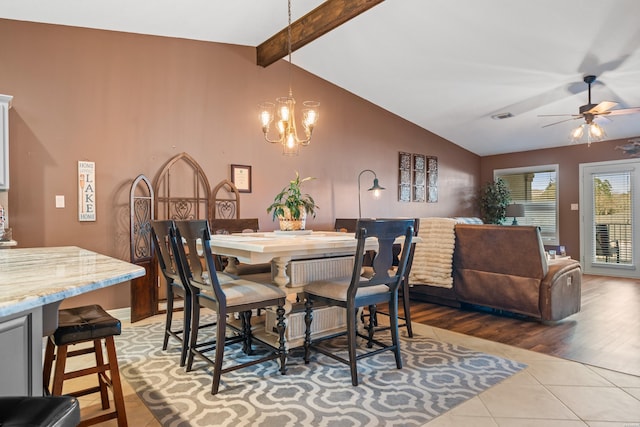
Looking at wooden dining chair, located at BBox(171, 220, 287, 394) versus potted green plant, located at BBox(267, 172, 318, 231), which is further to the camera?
potted green plant, located at BBox(267, 172, 318, 231)

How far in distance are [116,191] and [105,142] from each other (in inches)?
19.5

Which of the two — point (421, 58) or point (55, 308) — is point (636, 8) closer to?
point (421, 58)

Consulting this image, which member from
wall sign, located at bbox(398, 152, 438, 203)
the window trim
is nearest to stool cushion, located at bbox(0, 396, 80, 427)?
wall sign, located at bbox(398, 152, 438, 203)

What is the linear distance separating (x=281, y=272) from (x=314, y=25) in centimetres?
272

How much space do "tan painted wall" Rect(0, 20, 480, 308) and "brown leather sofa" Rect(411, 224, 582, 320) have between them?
2.17 metres

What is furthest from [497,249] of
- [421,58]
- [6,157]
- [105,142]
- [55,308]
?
[6,157]

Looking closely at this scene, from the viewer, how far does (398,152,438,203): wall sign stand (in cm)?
661

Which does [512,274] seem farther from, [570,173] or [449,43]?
[570,173]

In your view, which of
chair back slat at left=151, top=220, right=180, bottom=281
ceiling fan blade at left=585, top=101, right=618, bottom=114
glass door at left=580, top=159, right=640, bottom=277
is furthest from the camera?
glass door at left=580, top=159, right=640, bottom=277

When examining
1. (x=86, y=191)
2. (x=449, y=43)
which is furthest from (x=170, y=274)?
(x=449, y=43)

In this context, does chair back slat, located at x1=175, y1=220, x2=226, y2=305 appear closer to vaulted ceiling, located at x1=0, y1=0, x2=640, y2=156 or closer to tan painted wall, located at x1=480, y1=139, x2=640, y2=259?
vaulted ceiling, located at x1=0, y1=0, x2=640, y2=156

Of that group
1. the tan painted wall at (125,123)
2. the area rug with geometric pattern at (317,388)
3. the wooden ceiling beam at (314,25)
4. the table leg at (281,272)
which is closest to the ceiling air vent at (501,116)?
the tan painted wall at (125,123)

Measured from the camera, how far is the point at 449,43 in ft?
13.7

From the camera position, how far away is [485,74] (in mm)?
4734
